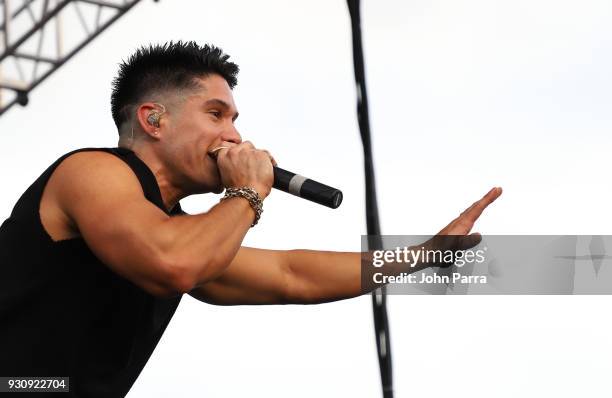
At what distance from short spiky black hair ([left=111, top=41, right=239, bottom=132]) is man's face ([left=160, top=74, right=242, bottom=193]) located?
3.9 inches

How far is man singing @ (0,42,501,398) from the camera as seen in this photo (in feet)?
7.79

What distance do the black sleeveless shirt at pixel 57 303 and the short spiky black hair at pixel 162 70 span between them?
1.20 ft

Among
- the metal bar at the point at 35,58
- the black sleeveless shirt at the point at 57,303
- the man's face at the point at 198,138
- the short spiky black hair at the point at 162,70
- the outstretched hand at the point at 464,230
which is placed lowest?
the black sleeveless shirt at the point at 57,303

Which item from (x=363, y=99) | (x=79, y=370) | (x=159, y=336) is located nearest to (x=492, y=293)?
(x=363, y=99)

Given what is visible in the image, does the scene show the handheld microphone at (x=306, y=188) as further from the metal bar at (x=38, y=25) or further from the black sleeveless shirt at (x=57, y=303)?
the metal bar at (x=38, y=25)

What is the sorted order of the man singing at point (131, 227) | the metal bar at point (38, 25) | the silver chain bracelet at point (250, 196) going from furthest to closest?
the metal bar at point (38, 25) < the silver chain bracelet at point (250, 196) < the man singing at point (131, 227)

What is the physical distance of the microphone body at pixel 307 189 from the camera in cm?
269

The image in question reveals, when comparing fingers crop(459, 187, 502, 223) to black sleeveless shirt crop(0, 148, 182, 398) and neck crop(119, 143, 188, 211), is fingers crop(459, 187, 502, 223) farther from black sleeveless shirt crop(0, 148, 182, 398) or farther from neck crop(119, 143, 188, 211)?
black sleeveless shirt crop(0, 148, 182, 398)

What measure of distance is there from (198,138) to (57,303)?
52 centimetres

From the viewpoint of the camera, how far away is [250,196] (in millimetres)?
2514

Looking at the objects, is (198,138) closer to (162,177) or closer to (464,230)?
(162,177)

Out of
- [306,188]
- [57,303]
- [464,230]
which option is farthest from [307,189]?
[57,303]

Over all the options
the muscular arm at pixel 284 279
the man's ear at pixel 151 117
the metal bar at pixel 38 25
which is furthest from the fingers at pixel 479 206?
the metal bar at pixel 38 25

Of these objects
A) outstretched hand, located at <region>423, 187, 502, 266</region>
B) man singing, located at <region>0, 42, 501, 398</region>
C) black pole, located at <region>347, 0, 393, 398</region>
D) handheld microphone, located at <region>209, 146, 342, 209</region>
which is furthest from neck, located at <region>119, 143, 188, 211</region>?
outstretched hand, located at <region>423, 187, 502, 266</region>
